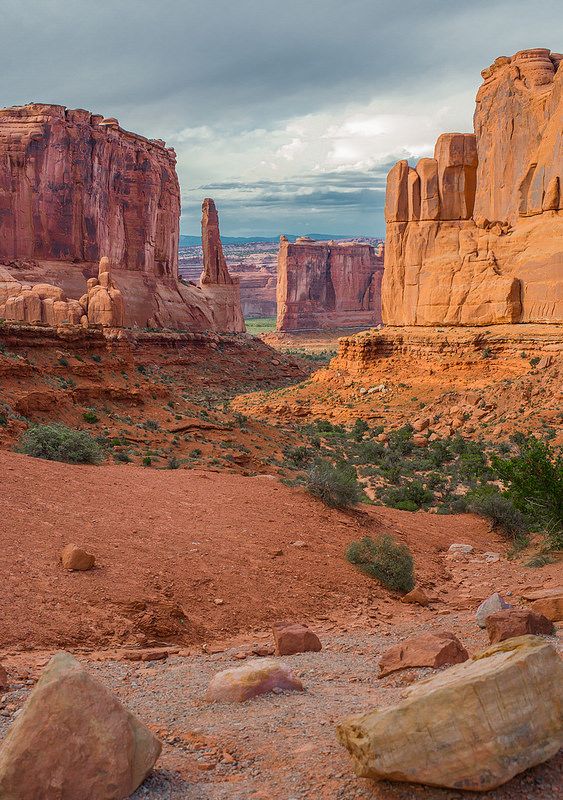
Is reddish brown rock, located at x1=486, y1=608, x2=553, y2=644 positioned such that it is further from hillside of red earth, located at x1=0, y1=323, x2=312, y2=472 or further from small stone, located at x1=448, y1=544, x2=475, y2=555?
hillside of red earth, located at x1=0, y1=323, x2=312, y2=472

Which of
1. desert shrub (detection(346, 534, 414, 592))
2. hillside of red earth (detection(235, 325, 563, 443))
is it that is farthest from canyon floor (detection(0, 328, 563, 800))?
hillside of red earth (detection(235, 325, 563, 443))

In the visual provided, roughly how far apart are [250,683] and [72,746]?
1.96 meters

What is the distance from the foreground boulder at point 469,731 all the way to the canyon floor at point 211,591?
5.2 inches

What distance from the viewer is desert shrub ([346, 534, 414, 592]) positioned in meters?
10.5

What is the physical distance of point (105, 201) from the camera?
196 ft

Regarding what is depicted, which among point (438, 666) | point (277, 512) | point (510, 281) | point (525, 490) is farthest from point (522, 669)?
point (510, 281)

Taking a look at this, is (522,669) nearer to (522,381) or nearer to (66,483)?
(66,483)

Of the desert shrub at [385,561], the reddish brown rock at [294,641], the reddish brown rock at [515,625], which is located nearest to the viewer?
the reddish brown rock at [515,625]

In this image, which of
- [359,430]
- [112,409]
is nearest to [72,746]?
[112,409]

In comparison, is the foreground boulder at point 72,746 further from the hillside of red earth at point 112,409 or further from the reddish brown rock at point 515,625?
the hillside of red earth at point 112,409

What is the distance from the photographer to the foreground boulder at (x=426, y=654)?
602 centimetres

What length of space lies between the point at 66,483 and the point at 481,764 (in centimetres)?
917

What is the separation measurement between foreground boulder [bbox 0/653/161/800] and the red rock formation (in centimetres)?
6259

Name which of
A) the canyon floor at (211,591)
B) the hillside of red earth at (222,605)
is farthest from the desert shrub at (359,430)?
the hillside of red earth at (222,605)
